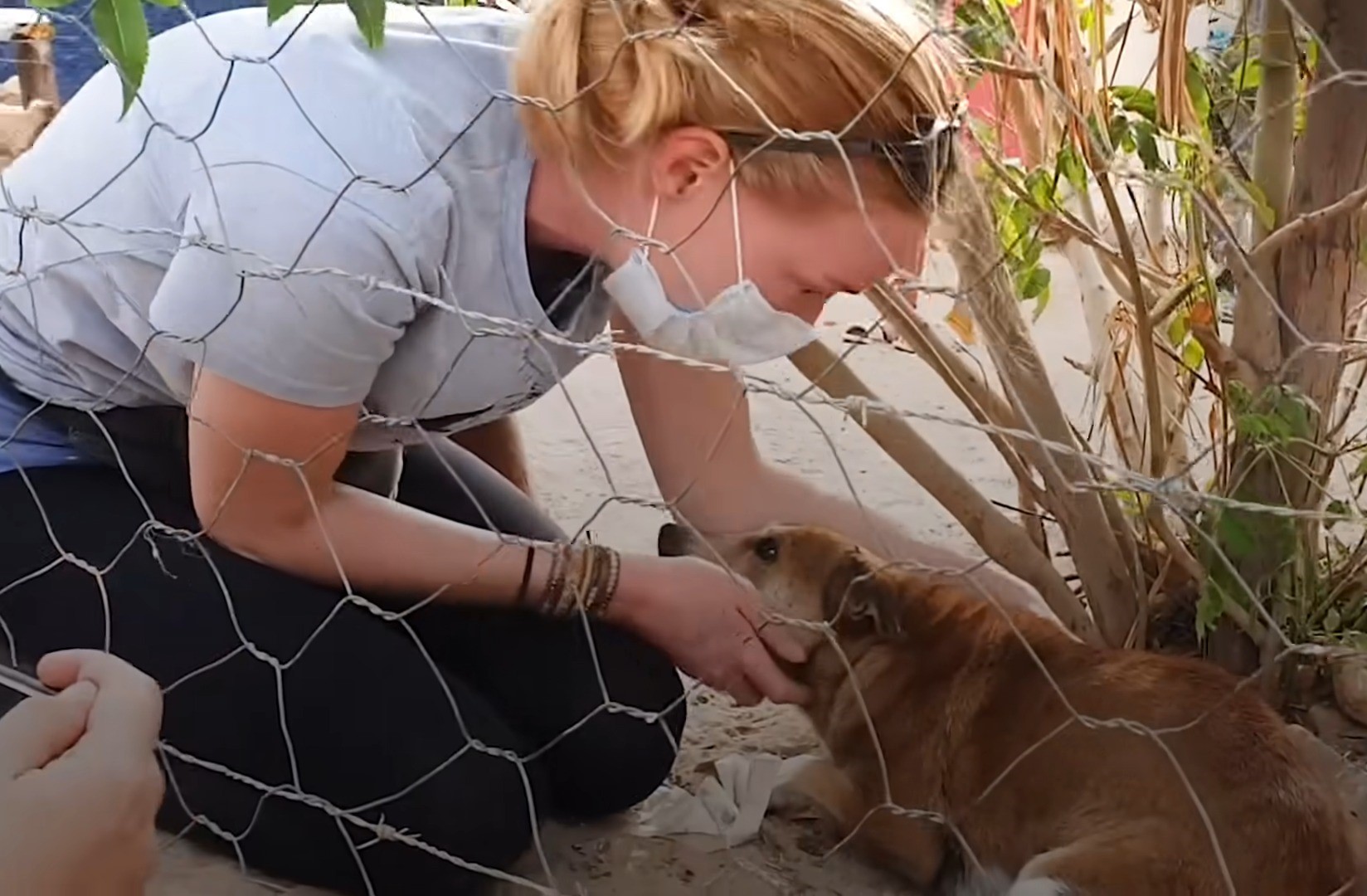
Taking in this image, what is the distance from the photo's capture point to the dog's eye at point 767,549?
4.27ft

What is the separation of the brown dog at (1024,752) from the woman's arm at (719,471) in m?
0.02

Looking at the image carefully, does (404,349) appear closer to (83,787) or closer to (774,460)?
(83,787)

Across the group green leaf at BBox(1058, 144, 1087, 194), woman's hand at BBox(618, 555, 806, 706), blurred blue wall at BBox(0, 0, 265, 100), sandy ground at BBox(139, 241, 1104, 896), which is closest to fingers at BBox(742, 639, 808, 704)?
woman's hand at BBox(618, 555, 806, 706)

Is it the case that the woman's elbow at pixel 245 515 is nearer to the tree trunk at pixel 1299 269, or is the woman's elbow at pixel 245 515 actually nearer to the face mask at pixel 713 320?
the face mask at pixel 713 320

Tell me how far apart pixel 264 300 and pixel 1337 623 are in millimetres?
1009

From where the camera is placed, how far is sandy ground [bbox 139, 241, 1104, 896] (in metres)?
1.16

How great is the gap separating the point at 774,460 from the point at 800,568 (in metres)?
0.77

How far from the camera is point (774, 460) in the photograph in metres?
2.07

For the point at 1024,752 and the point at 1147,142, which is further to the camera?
the point at 1024,752

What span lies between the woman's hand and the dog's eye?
0.09 metres

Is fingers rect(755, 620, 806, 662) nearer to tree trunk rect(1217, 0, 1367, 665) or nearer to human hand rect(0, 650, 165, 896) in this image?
tree trunk rect(1217, 0, 1367, 665)

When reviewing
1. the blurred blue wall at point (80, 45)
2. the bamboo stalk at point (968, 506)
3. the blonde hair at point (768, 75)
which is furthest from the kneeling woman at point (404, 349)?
the blurred blue wall at point (80, 45)

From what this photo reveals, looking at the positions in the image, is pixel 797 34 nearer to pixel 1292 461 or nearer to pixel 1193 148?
pixel 1193 148

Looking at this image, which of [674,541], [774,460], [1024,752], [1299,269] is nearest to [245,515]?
[674,541]
